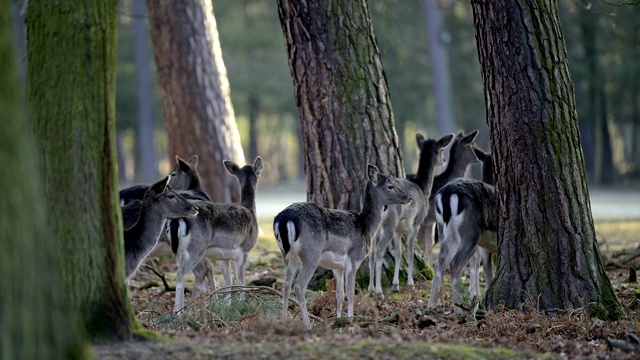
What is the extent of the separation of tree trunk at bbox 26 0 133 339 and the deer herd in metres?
2.72

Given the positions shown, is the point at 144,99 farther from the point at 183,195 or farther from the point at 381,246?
the point at 381,246

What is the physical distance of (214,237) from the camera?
11914mm

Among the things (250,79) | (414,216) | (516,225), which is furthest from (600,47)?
(516,225)

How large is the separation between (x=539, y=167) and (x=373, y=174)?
2.23m

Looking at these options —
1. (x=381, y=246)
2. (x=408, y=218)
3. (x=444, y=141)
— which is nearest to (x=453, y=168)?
(x=444, y=141)

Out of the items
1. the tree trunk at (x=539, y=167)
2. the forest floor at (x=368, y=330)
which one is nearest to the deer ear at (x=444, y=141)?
the forest floor at (x=368, y=330)

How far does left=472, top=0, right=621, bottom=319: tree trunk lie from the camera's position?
9.98 meters

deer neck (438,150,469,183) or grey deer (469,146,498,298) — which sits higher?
deer neck (438,150,469,183)

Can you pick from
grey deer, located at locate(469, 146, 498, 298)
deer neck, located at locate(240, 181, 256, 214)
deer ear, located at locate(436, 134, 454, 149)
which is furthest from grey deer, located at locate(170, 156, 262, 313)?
deer ear, located at locate(436, 134, 454, 149)

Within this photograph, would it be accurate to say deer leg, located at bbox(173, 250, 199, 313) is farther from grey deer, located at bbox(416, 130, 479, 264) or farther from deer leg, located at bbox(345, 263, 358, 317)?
grey deer, located at bbox(416, 130, 479, 264)

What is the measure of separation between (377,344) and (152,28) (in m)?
12.5

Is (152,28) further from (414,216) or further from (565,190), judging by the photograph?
(565,190)

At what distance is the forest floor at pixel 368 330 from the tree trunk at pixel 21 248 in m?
0.99

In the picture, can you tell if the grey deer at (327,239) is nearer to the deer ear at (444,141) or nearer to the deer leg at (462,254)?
the deer leg at (462,254)
